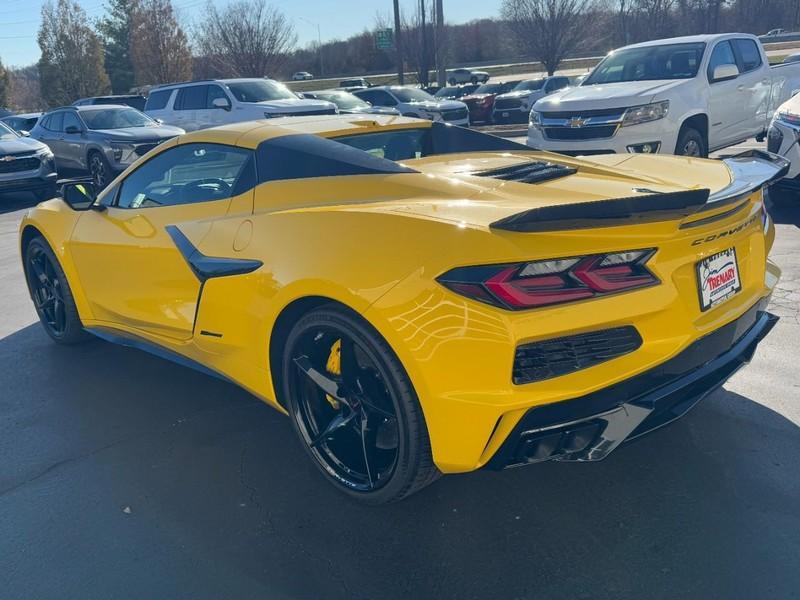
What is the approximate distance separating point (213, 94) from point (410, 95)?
6.38 metres

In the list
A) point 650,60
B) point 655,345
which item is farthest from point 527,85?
point 655,345

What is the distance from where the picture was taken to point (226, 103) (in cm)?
1497

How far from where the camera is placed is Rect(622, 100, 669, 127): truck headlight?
27.9ft

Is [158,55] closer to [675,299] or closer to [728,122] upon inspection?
[728,122]

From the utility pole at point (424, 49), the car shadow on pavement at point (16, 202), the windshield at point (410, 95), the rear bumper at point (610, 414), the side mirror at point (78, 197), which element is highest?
the utility pole at point (424, 49)

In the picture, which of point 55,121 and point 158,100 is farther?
point 158,100

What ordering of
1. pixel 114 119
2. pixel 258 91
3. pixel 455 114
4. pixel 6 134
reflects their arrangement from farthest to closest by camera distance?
pixel 455 114 < pixel 258 91 < pixel 114 119 < pixel 6 134

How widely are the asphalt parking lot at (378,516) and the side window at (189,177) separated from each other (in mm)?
1117

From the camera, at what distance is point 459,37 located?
7469 cm

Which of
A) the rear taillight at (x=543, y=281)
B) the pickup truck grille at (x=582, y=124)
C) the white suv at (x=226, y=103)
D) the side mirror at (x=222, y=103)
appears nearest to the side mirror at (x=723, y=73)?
the pickup truck grille at (x=582, y=124)

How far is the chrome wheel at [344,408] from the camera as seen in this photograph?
277cm

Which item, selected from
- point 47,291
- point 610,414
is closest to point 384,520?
point 610,414

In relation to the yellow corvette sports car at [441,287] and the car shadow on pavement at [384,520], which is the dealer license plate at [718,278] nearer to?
the yellow corvette sports car at [441,287]

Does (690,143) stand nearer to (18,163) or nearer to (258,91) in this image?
(258,91)
